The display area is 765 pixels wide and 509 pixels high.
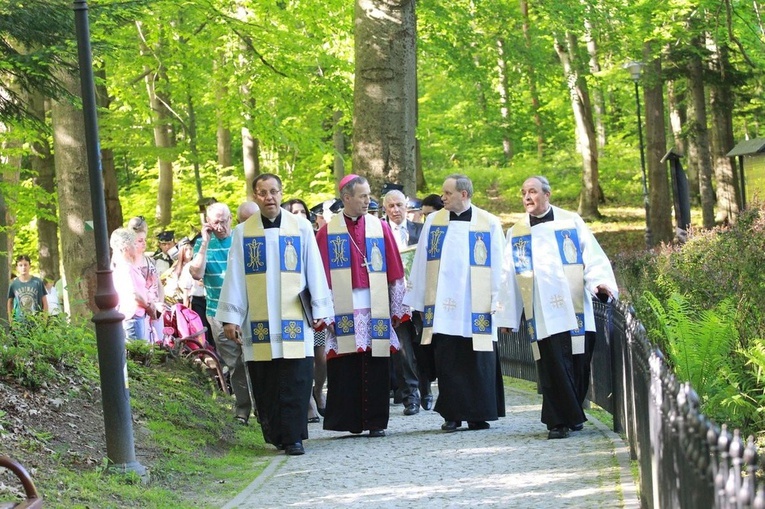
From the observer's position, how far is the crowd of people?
10.6m

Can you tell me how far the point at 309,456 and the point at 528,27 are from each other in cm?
2682

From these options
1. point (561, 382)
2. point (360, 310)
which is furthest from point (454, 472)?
point (360, 310)

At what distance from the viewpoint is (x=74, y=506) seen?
291 inches

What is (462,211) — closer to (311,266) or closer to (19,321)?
(311,266)

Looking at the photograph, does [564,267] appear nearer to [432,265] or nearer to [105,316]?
[432,265]

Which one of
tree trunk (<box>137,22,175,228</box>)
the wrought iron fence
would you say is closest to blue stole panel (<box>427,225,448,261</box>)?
the wrought iron fence

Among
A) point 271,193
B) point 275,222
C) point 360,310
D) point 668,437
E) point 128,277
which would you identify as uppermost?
point 271,193

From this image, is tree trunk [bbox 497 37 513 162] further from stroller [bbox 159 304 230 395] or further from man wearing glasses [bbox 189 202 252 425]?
man wearing glasses [bbox 189 202 252 425]

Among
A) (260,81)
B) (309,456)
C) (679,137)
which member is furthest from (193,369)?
(679,137)

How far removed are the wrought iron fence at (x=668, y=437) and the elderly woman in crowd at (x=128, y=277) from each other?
496 centimetres

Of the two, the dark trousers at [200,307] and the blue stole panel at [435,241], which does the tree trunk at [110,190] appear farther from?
the blue stole panel at [435,241]

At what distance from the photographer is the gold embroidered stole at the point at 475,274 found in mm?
11430

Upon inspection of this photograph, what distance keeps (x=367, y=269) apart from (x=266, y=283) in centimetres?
127

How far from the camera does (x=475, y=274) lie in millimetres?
11609
